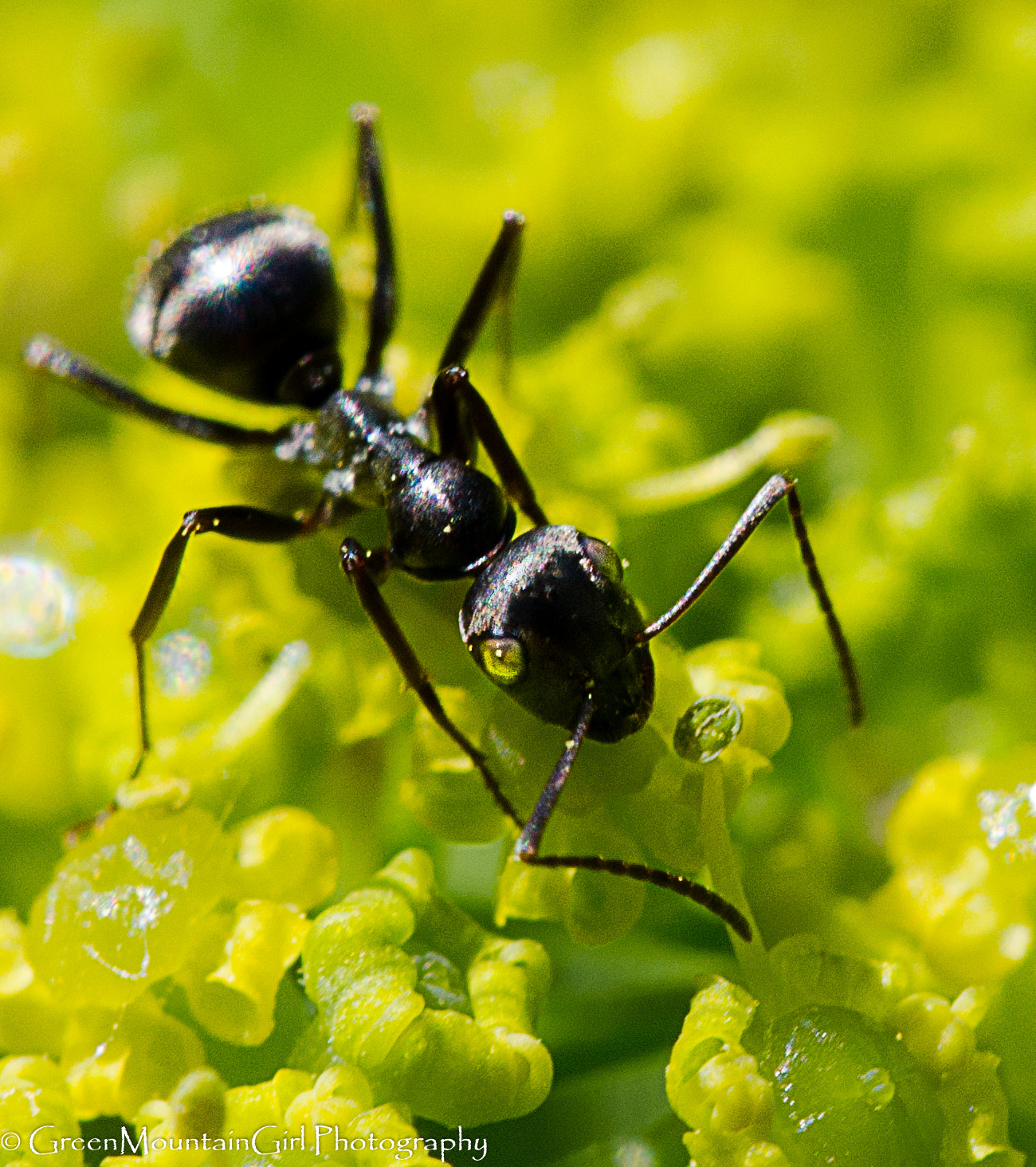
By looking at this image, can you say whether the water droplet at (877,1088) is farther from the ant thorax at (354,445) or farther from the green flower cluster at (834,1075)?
the ant thorax at (354,445)

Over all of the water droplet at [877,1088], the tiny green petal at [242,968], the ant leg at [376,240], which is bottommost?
the water droplet at [877,1088]

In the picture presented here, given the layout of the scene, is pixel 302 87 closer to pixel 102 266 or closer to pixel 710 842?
pixel 102 266

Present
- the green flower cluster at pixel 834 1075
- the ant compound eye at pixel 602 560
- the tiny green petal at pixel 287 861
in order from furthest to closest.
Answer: the ant compound eye at pixel 602 560 → the tiny green petal at pixel 287 861 → the green flower cluster at pixel 834 1075

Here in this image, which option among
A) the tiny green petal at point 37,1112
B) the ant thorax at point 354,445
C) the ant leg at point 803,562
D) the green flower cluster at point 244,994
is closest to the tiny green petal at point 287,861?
the green flower cluster at point 244,994

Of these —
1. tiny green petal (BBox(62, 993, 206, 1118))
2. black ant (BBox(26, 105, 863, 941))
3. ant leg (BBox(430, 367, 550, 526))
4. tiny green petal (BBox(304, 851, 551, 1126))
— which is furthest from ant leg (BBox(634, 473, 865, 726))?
tiny green petal (BBox(62, 993, 206, 1118))

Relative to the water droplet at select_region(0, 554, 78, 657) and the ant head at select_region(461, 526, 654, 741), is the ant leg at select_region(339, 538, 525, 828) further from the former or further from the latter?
the water droplet at select_region(0, 554, 78, 657)

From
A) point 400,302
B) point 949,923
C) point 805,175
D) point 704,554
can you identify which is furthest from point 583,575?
point 805,175

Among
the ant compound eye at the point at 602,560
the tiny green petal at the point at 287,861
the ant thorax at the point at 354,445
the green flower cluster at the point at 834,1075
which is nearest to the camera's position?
the green flower cluster at the point at 834,1075
